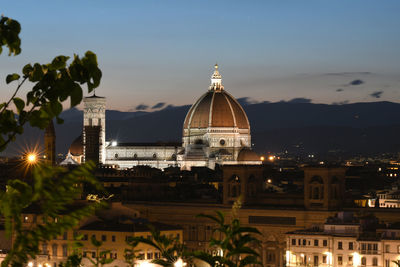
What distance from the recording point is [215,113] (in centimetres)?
14125

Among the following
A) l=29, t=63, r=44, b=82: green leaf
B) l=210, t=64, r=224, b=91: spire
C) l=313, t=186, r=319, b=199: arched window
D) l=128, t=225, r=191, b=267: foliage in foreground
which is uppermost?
l=210, t=64, r=224, b=91: spire

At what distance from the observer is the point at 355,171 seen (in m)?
143

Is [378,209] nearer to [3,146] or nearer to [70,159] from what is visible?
[3,146]

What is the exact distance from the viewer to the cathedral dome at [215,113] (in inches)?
5561

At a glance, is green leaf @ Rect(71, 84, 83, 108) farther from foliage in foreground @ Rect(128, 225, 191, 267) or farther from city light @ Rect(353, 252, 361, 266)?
city light @ Rect(353, 252, 361, 266)

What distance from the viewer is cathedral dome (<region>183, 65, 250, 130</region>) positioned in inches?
5561

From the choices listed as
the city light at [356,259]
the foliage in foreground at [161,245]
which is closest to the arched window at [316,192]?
the city light at [356,259]

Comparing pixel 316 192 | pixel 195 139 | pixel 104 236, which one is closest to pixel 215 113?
pixel 195 139

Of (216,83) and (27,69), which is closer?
(27,69)

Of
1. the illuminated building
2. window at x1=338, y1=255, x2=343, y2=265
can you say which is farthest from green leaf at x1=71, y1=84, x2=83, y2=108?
window at x1=338, y1=255, x2=343, y2=265

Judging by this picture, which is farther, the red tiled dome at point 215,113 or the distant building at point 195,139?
the red tiled dome at point 215,113

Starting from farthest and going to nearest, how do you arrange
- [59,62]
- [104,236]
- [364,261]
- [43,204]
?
[104,236], [364,261], [59,62], [43,204]

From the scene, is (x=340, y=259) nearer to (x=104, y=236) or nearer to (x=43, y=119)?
(x=104, y=236)

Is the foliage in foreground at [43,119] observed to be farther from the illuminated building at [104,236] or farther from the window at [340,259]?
the window at [340,259]
